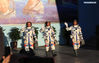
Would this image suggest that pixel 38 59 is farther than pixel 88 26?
No

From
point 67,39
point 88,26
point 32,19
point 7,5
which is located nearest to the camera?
point 7,5

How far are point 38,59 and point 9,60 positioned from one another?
0.45 metres

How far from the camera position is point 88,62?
731 centimetres

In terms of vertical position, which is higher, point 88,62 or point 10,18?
point 10,18

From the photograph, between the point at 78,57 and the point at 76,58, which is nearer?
the point at 76,58

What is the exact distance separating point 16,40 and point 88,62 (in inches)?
217

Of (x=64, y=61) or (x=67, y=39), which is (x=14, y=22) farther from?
(x=64, y=61)

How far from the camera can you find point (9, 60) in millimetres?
2762

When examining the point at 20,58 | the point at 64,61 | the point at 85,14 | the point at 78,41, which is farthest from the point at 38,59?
the point at 85,14

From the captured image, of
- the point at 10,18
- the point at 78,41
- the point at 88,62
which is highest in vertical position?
the point at 10,18

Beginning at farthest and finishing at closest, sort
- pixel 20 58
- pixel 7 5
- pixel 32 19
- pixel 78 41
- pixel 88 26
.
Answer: pixel 88 26, pixel 32 19, pixel 7 5, pixel 78 41, pixel 20 58

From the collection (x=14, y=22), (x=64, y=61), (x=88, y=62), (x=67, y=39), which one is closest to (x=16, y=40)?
(x=14, y=22)

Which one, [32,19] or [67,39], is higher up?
[32,19]

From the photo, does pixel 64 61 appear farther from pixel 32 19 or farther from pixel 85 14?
pixel 85 14
